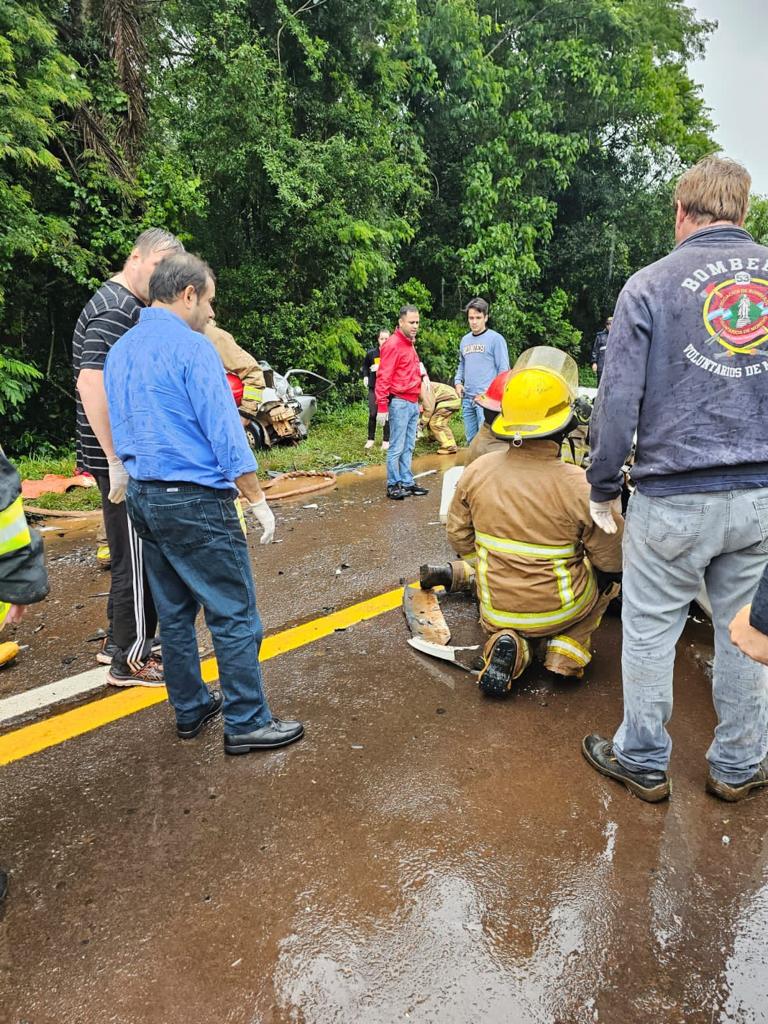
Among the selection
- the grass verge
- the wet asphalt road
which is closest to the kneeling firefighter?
the wet asphalt road

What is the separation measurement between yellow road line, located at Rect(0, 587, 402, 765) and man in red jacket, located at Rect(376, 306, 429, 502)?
3353mm

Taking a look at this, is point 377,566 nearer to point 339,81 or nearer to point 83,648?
point 83,648

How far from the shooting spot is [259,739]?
9.12 feet

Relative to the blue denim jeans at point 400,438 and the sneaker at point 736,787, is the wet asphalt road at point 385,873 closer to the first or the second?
the sneaker at point 736,787

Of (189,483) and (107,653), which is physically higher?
(189,483)

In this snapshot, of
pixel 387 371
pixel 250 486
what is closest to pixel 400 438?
pixel 387 371

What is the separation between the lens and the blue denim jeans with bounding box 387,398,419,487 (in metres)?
7.38

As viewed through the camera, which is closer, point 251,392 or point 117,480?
Result: point 117,480

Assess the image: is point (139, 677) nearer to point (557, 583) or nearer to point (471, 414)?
point (557, 583)

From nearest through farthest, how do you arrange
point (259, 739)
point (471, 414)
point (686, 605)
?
point (686, 605)
point (259, 739)
point (471, 414)

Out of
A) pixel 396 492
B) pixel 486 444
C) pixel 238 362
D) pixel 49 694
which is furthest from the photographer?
pixel 396 492

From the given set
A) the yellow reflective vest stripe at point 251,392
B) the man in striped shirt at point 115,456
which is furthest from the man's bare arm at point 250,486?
the yellow reflective vest stripe at point 251,392

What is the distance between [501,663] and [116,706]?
1.82 metres

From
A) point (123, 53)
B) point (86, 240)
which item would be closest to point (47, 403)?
point (86, 240)
